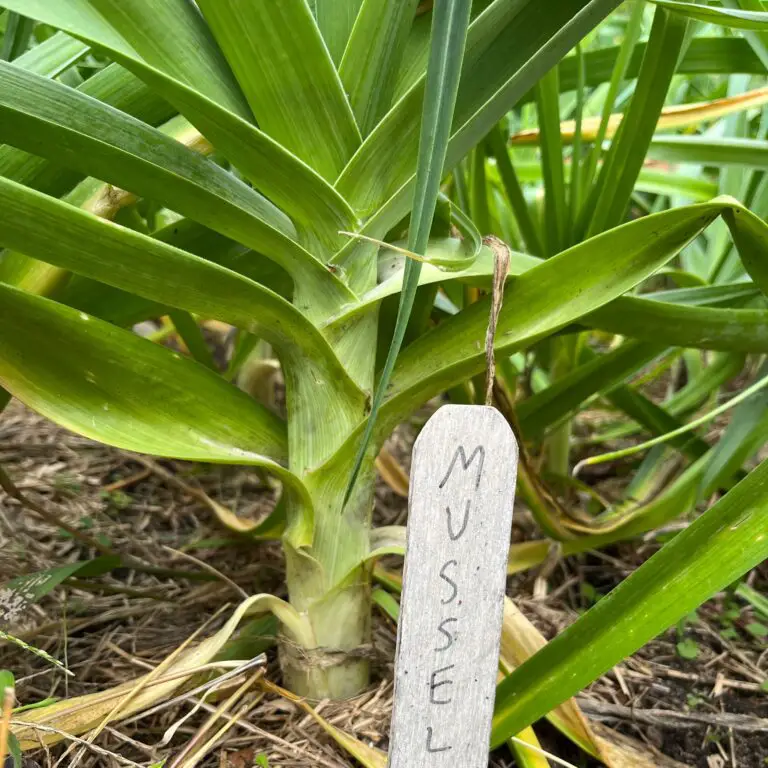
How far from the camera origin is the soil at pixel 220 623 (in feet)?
1.93

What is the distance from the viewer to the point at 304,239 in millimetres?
548

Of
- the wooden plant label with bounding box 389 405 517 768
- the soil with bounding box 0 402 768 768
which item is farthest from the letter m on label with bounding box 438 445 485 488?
the soil with bounding box 0 402 768 768

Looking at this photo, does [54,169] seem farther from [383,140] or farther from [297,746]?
[297,746]

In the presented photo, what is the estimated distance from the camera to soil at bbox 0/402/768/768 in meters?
0.59

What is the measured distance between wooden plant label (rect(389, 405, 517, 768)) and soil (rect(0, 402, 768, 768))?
175 millimetres

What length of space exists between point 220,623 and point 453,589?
1.22ft

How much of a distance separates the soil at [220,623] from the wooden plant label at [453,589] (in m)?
0.18

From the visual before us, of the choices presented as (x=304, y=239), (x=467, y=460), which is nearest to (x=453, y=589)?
(x=467, y=460)

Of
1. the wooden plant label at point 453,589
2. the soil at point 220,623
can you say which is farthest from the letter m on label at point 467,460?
the soil at point 220,623

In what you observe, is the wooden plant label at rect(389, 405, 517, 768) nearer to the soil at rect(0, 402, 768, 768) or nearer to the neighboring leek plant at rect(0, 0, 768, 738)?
the neighboring leek plant at rect(0, 0, 768, 738)

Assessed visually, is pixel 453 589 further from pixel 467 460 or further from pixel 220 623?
pixel 220 623

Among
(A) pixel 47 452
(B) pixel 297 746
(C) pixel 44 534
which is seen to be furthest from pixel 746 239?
(A) pixel 47 452

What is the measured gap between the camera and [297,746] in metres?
0.57

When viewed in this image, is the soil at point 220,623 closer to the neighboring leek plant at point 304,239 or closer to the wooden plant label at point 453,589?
the neighboring leek plant at point 304,239
